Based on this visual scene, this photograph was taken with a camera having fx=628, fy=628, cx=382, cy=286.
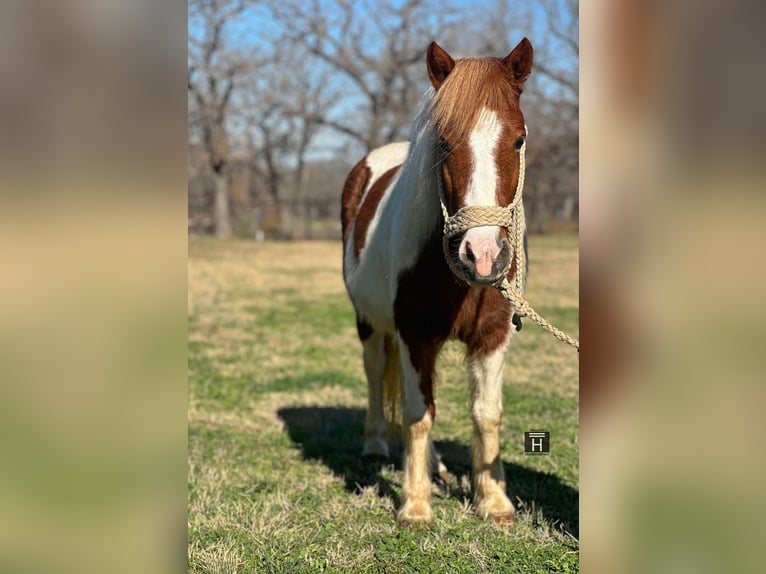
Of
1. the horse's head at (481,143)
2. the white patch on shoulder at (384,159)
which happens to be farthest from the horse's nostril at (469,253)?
the white patch on shoulder at (384,159)

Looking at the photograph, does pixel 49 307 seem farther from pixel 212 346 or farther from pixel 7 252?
pixel 212 346

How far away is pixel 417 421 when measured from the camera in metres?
2.93

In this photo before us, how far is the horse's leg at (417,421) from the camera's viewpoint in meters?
2.88

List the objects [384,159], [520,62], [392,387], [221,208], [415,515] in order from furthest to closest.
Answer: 1. [221,208]
2. [384,159]
3. [392,387]
4. [415,515]
5. [520,62]

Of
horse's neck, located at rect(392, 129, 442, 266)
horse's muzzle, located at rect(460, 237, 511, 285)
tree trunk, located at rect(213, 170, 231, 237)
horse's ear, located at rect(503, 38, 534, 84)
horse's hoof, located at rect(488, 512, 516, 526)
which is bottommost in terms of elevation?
horse's hoof, located at rect(488, 512, 516, 526)

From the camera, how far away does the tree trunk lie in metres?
26.7

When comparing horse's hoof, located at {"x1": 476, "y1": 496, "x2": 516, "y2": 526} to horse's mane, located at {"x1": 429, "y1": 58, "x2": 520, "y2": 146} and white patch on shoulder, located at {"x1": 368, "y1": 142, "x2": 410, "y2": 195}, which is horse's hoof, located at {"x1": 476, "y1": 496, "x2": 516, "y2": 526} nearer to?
horse's mane, located at {"x1": 429, "y1": 58, "x2": 520, "y2": 146}

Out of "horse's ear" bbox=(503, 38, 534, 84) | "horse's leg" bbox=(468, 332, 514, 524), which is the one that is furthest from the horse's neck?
"horse's leg" bbox=(468, 332, 514, 524)

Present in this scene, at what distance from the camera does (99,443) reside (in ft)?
4.57

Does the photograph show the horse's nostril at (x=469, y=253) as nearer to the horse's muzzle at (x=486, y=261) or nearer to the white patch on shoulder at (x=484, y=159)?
the horse's muzzle at (x=486, y=261)

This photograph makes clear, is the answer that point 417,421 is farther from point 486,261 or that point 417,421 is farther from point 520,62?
point 520,62

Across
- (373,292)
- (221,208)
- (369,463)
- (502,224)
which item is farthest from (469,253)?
(221,208)

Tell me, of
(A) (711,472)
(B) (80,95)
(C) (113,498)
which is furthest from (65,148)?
(A) (711,472)

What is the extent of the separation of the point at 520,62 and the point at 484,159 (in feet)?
1.49
